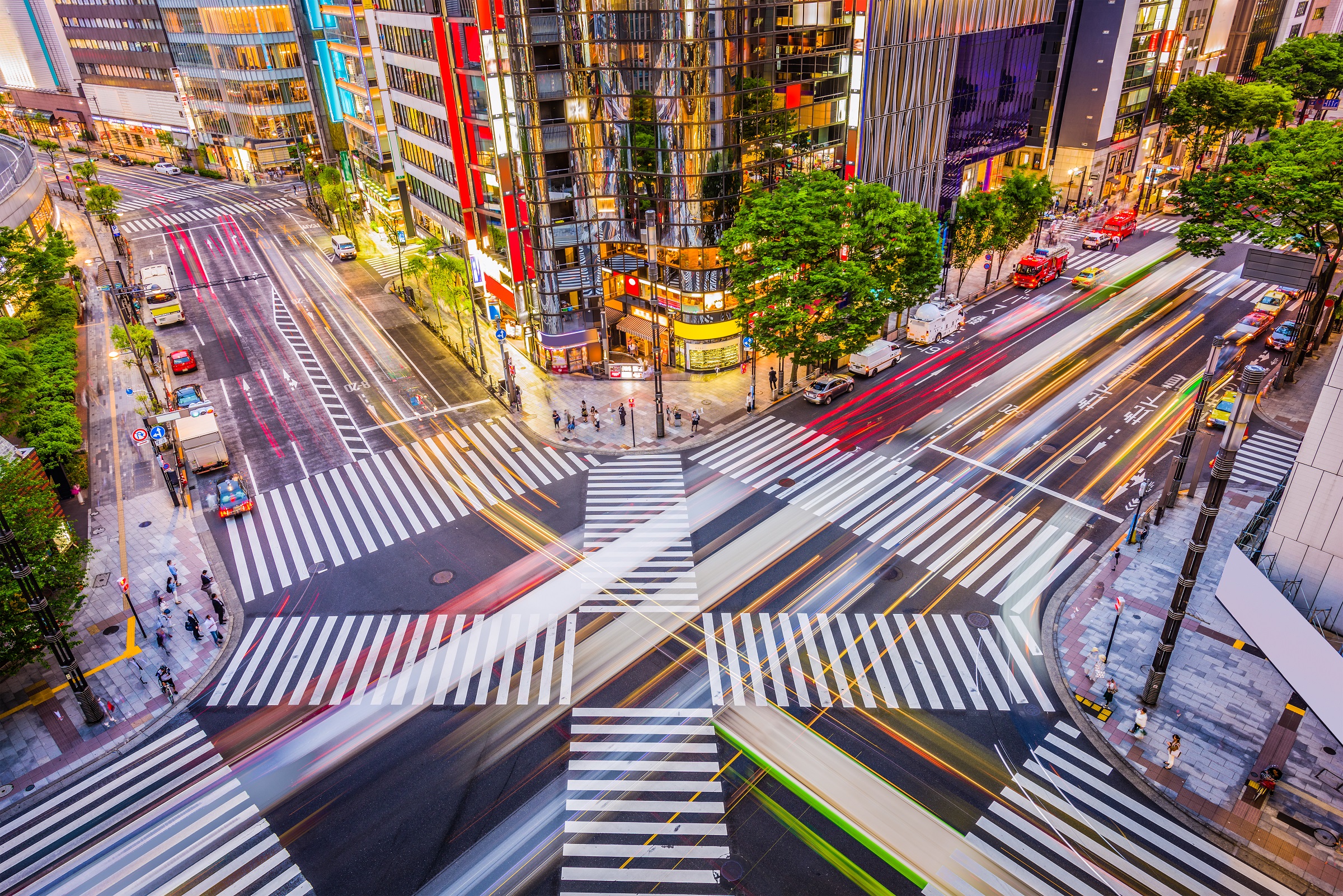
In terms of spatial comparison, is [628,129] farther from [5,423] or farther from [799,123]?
[5,423]

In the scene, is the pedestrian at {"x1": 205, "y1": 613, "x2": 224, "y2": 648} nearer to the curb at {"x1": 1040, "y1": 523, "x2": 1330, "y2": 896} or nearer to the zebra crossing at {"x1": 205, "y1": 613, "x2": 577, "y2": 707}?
the zebra crossing at {"x1": 205, "y1": 613, "x2": 577, "y2": 707}

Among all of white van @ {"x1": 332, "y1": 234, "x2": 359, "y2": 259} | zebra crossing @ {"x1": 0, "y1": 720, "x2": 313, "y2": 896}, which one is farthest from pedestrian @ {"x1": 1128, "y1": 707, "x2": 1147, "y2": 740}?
white van @ {"x1": 332, "y1": 234, "x2": 359, "y2": 259}

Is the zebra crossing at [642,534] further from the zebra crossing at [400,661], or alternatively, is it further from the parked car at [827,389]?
the parked car at [827,389]

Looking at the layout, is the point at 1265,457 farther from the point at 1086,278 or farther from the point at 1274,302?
the point at 1086,278

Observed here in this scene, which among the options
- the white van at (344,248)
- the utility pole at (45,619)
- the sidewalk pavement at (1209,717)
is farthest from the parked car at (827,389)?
the white van at (344,248)

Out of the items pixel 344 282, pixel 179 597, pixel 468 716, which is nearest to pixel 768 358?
pixel 468 716

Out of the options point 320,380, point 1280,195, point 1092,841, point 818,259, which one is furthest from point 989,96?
point 1092,841
